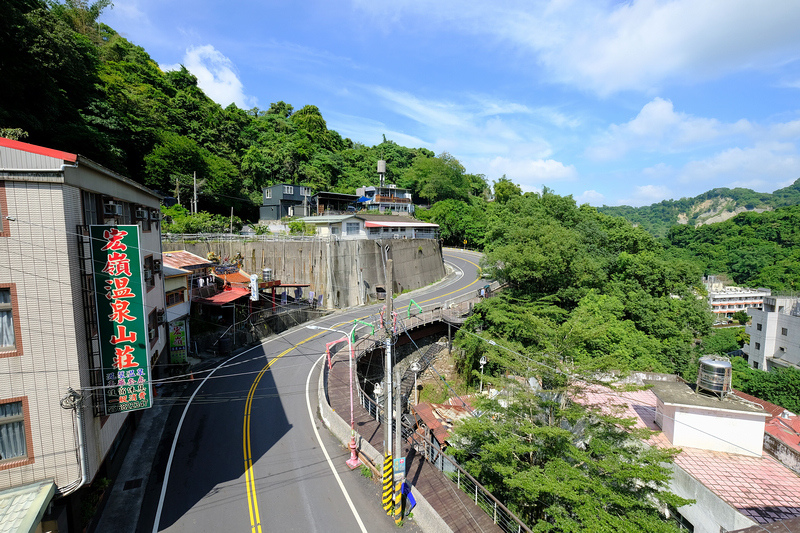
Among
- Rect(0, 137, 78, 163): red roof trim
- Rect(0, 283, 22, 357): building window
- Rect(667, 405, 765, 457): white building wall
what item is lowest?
Rect(667, 405, 765, 457): white building wall

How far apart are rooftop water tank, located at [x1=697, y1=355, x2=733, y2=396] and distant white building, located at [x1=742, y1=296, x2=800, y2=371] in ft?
133

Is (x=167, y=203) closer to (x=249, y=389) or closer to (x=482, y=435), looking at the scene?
(x=249, y=389)

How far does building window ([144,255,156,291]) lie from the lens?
17.3 meters

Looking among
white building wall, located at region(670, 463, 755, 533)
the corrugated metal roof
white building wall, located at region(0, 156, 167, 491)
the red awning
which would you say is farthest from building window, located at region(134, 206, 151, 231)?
white building wall, located at region(670, 463, 755, 533)

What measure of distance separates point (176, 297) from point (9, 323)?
1433cm

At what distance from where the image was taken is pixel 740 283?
9288 centimetres

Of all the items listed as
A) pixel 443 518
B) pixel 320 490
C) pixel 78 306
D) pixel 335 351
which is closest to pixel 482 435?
pixel 443 518

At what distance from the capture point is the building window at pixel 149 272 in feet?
56.7

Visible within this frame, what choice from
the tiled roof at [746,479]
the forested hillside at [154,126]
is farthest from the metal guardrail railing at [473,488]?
the forested hillside at [154,126]

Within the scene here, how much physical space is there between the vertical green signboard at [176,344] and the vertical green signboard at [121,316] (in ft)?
39.9

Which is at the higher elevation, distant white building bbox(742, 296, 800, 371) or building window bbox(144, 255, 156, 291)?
building window bbox(144, 255, 156, 291)

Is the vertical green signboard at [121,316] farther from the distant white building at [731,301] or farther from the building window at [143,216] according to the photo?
the distant white building at [731,301]

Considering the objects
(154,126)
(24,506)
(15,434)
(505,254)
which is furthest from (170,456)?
(154,126)

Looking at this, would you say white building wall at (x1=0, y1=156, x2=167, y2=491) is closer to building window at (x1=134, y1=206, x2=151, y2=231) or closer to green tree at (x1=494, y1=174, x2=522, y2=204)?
building window at (x1=134, y1=206, x2=151, y2=231)
